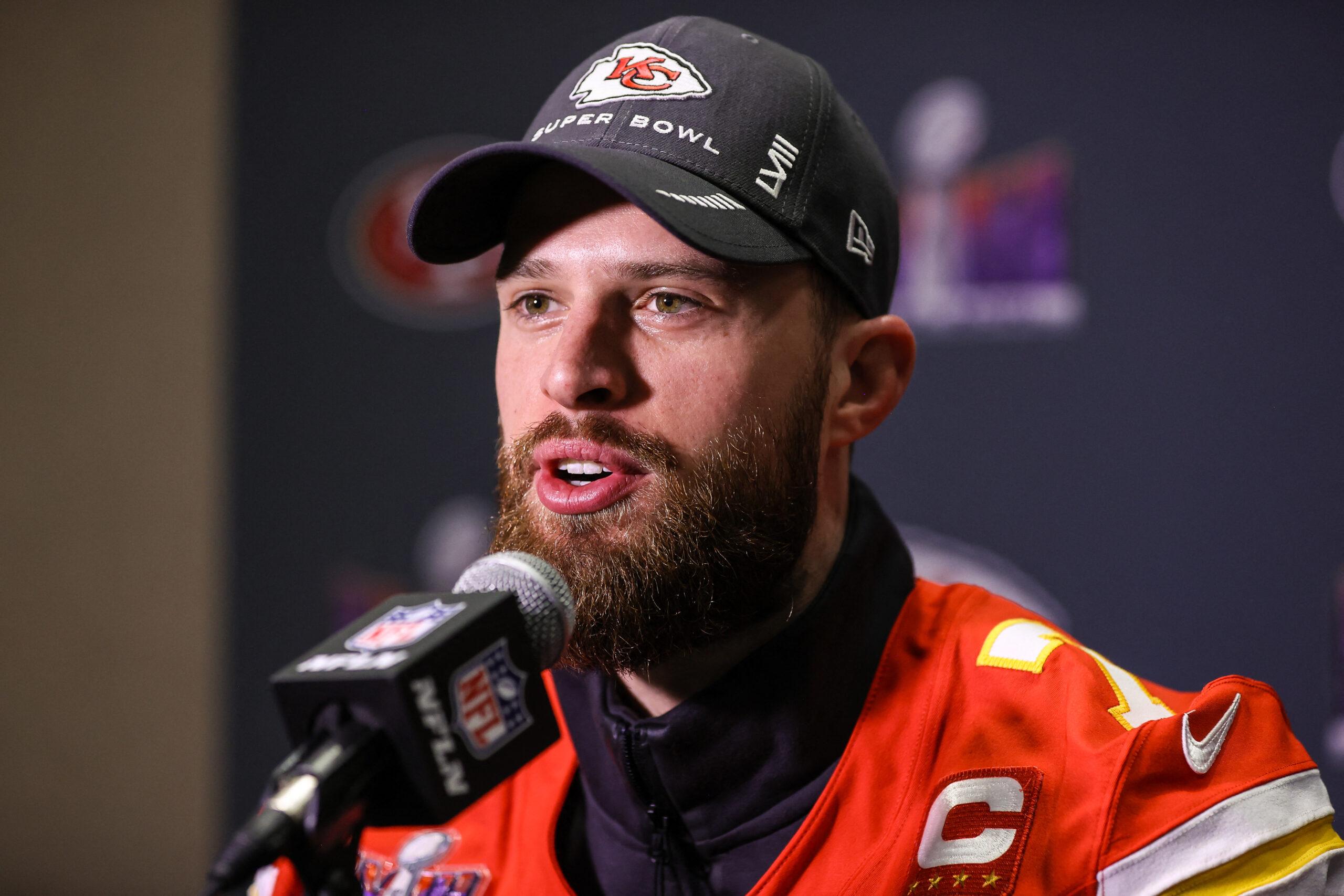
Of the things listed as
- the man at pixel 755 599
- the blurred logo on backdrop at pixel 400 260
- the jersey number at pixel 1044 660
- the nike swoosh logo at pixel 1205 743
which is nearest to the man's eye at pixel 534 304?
the man at pixel 755 599

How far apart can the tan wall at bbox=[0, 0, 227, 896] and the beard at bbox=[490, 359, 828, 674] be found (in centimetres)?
173

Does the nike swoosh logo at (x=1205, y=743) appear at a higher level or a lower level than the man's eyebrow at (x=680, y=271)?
lower

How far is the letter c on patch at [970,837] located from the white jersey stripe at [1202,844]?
2.9 inches

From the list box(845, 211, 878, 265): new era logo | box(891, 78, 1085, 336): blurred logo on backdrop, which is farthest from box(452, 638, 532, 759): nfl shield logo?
box(891, 78, 1085, 336): blurred logo on backdrop

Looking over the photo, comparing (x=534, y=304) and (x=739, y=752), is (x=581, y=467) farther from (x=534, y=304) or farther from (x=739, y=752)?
(x=739, y=752)

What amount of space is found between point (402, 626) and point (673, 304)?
42 cm

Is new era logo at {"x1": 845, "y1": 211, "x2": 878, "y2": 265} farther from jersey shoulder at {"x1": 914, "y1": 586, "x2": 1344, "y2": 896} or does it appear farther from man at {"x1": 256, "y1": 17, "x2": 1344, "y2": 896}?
jersey shoulder at {"x1": 914, "y1": 586, "x2": 1344, "y2": 896}

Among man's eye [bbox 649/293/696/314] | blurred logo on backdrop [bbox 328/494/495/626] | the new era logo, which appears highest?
the new era logo

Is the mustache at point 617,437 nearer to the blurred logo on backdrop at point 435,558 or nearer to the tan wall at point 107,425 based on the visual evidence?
the blurred logo on backdrop at point 435,558

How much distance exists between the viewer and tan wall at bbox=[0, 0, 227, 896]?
93.7 inches

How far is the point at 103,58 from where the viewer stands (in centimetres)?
240

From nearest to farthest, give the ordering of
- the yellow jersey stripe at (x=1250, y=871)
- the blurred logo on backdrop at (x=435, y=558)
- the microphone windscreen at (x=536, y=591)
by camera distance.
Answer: the microphone windscreen at (x=536, y=591) < the yellow jersey stripe at (x=1250, y=871) < the blurred logo on backdrop at (x=435, y=558)

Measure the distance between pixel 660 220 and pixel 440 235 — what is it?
28 centimetres

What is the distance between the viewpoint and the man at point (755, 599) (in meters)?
0.82
